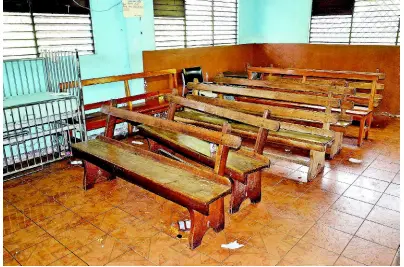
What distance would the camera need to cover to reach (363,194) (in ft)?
14.0

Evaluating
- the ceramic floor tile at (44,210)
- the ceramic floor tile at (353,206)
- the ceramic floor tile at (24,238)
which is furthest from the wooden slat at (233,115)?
the ceramic floor tile at (24,238)

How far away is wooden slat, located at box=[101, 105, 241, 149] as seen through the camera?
3.14 m

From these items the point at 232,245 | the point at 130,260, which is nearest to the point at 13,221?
the point at 130,260

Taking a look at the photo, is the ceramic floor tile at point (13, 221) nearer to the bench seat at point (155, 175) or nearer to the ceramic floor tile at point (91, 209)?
the ceramic floor tile at point (91, 209)

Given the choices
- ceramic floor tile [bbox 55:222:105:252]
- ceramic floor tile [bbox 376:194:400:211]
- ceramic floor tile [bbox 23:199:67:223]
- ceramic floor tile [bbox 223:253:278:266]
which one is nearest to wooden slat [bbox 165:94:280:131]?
ceramic floor tile [bbox 223:253:278:266]

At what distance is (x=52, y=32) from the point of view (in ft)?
19.2

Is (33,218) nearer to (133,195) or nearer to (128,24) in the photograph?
(133,195)

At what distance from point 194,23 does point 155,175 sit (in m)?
5.72

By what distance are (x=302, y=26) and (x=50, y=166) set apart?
6860 mm

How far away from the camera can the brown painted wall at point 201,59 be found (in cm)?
737

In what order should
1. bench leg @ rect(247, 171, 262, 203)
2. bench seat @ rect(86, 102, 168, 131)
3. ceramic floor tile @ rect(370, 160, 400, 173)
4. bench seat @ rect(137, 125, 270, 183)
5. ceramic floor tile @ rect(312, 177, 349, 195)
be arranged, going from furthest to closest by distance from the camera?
bench seat @ rect(86, 102, 168, 131) < ceramic floor tile @ rect(370, 160, 400, 173) < ceramic floor tile @ rect(312, 177, 349, 195) < bench leg @ rect(247, 171, 262, 203) < bench seat @ rect(137, 125, 270, 183)

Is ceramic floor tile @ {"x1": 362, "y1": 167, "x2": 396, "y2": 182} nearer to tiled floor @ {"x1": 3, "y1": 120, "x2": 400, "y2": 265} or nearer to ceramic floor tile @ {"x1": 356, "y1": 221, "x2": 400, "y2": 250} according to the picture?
tiled floor @ {"x1": 3, "y1": 120, "x2": 400, "y2": 265}

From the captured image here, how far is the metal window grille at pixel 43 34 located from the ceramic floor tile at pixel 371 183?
5.01 metres

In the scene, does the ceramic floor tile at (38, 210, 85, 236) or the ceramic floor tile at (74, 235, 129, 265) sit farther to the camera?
the ceramic floor tile at (38, 210, 85, 236)
